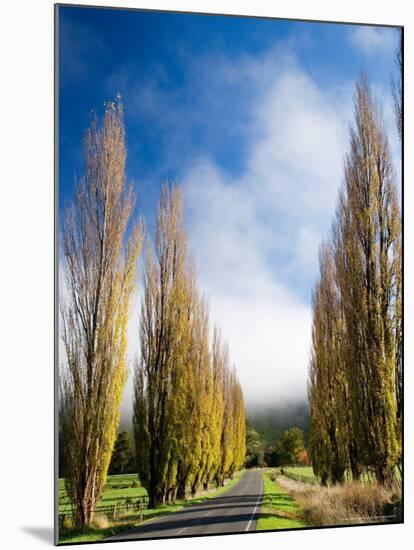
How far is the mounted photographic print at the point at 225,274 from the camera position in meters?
8.62

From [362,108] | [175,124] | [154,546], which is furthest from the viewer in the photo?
[362,108]

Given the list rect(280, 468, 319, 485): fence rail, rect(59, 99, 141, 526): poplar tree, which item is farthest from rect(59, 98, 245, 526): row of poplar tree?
rect(280, 468, 319, 485): fence rail

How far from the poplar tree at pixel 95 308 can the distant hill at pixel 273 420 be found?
1418mm

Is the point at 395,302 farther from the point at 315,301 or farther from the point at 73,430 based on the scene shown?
the point at 73,430

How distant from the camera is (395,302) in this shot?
9570 mm

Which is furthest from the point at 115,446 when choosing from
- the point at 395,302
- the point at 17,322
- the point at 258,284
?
the point at 395,302

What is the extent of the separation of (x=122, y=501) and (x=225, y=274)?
248cm

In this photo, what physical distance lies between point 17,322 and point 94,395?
3.61 feet

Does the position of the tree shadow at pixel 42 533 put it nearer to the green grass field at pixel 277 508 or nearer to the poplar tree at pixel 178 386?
the poplar tree at pixel 178 386

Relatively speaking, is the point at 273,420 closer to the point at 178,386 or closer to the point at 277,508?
the point at 277,508

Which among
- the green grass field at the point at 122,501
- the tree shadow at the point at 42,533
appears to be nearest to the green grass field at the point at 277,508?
the green grass field at the point at 122,501

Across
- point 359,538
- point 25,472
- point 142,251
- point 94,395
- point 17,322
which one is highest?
point 142,251

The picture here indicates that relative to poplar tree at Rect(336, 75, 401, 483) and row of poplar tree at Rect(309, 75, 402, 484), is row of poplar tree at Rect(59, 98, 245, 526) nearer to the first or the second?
row of poplar tree at Rect(309, 75, 402, 484)

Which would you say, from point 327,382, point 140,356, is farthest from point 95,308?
point 327,382
